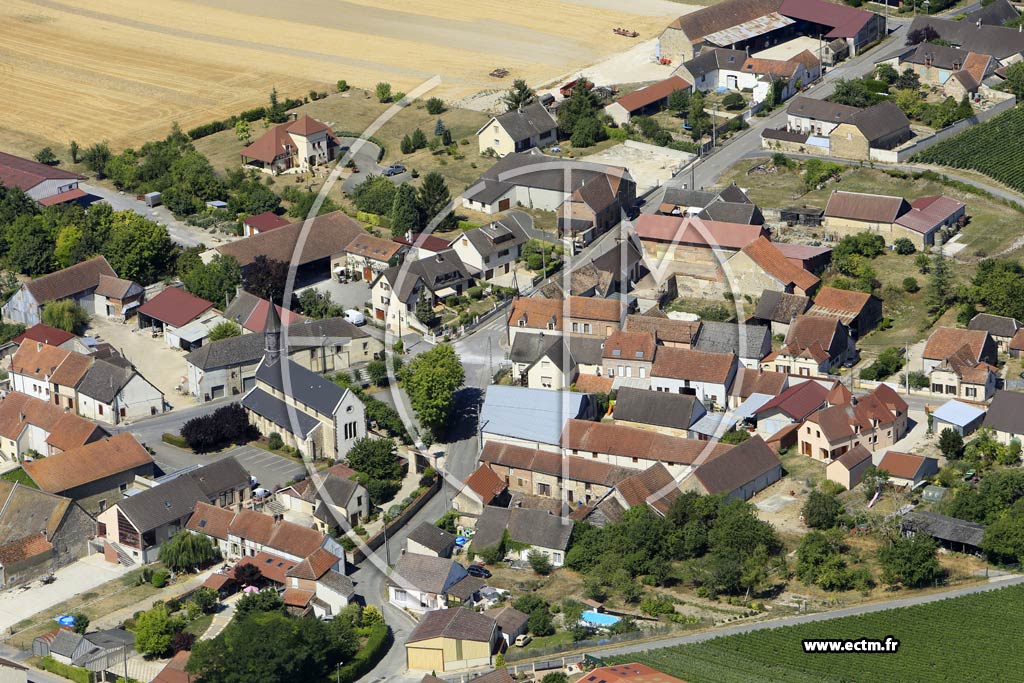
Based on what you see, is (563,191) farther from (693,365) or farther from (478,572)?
(478,572)

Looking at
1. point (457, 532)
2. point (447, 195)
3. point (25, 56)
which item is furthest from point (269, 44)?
point (457, 532)

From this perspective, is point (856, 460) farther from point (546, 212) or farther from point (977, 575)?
point (546, 212)

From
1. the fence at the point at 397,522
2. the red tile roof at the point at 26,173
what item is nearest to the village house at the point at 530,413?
the fence at the point at 397,522

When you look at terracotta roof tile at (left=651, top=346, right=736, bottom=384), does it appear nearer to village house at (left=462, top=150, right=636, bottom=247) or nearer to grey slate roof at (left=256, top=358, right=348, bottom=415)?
grey slate roof at (left=256, top=358, right=348, bottom=415)

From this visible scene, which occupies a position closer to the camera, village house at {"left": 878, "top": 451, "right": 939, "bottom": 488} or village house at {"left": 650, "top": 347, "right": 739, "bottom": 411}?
village house at {"left": 878, "top": 451, "right": 939, "bottom": 488}

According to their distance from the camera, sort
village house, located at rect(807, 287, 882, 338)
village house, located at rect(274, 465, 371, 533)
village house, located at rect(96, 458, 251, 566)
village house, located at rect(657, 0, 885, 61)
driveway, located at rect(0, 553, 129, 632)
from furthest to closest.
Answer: village house, located at rect(657, 0, 885, 61)
village house, located at rect(807, 287, 882, 338)
village house, located at rect(274, 465, 371, 533)
village house, located at rect(96, 458, 251, 566)
driveway, located at rect(0, 553, 129, 632)

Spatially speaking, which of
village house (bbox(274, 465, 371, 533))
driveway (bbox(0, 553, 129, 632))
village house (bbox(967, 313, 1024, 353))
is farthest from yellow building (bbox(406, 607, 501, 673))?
village house (bbox(967, 313, 1024, 353))

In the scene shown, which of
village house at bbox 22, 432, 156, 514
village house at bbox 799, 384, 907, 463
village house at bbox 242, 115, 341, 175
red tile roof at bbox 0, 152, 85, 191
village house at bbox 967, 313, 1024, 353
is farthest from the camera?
village house at bbox 242, 115, 341, 175

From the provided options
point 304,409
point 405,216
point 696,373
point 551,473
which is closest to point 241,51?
point 405,216
